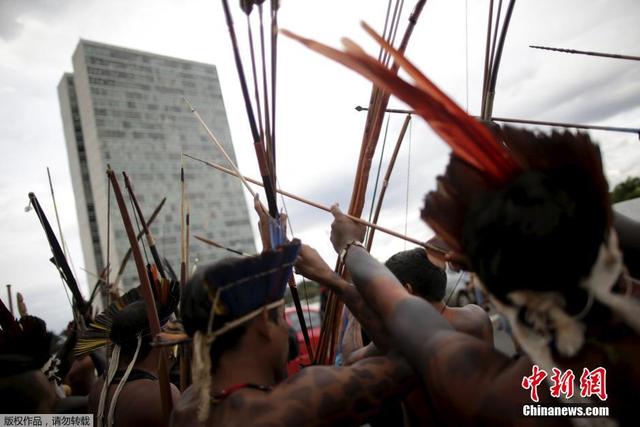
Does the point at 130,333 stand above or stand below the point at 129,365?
above

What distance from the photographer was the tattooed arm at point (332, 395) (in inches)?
45.8

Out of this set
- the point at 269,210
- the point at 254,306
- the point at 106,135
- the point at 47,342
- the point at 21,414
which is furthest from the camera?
the point at 106,135

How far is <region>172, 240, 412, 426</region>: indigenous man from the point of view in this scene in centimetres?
118

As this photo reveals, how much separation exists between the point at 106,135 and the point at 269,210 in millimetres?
47334

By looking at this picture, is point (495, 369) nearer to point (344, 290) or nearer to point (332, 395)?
point (332, 395)

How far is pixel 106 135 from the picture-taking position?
140 feet

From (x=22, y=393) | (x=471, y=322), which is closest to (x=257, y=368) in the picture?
(x=471, y=322)

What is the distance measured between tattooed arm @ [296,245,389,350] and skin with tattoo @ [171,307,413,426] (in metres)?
0.17

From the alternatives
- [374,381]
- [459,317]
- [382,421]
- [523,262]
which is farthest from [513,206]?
[382,421]

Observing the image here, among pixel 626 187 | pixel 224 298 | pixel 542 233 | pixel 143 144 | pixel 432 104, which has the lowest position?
pixel 626 187

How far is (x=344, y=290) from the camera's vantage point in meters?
1.51

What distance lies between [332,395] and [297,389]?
11 cm

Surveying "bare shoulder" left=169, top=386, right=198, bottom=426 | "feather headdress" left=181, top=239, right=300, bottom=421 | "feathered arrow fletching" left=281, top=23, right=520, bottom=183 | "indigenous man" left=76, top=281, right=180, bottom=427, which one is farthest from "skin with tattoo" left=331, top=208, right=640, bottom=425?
"indigenous man" left=76, top=281, right=180, bottom=427

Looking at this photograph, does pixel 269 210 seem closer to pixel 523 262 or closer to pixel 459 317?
pixel 523 262
